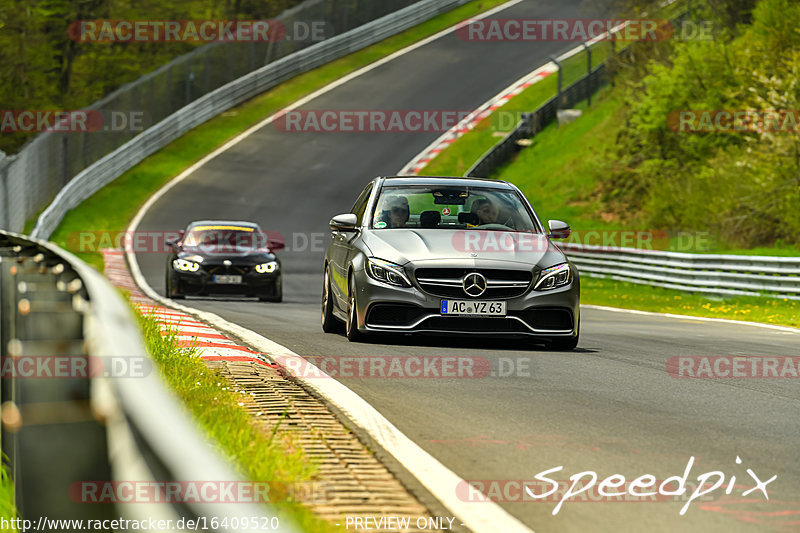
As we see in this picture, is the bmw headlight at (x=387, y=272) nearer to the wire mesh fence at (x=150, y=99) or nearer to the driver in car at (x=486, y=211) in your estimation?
the driver in car at (x=486, y=211)

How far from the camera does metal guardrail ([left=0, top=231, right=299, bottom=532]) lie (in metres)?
2.07

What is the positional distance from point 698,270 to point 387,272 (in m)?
14.5

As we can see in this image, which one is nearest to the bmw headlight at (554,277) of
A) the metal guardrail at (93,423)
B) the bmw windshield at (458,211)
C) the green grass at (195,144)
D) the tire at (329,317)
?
the bmw windshield at (458,211)

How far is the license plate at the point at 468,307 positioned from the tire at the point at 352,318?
0.91 meters

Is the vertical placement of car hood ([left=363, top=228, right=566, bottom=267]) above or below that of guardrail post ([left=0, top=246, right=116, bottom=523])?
below

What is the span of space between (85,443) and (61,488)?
0.51ft

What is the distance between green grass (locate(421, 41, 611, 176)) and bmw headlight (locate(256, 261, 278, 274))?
70.8 ft

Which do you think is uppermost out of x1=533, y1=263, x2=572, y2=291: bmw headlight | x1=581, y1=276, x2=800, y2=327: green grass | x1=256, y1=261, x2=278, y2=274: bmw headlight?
x1=533, y1=263, x2=572, y2=291: bmw headlight

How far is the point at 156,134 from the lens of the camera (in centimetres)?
4566

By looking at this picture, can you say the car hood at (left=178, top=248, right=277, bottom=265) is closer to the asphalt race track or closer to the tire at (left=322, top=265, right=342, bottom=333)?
the asphalt race track

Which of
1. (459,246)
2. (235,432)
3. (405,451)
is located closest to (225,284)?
(459,246)

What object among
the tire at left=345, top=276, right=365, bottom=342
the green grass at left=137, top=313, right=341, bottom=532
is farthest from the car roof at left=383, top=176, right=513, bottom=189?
the green grass at left=137, top=313, right=341, bottom=532

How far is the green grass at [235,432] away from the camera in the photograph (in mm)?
4902

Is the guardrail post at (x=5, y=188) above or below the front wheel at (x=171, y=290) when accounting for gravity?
above
